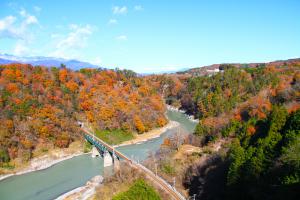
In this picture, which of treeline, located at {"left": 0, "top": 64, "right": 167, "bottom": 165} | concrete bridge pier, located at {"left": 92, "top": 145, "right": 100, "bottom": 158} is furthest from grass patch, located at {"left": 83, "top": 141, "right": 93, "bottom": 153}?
treeline, located at {"left": 0, "top": 64, "right": 167, "bottom": 165}

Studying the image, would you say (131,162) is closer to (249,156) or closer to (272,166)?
(249,156)

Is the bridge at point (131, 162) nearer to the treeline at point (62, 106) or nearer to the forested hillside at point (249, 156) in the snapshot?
the forested hillside at point (249, 156)

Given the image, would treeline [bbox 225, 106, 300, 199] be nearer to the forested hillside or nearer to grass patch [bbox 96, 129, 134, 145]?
the forested hillside

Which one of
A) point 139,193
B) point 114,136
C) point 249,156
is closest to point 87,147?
point 114,136

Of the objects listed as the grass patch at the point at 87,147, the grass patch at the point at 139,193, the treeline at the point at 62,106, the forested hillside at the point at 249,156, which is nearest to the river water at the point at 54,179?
the grass patch at the point at 87,147

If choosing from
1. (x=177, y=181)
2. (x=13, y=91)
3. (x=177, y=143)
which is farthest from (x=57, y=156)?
(x=177, y=181)

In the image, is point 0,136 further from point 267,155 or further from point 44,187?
point 267,155
